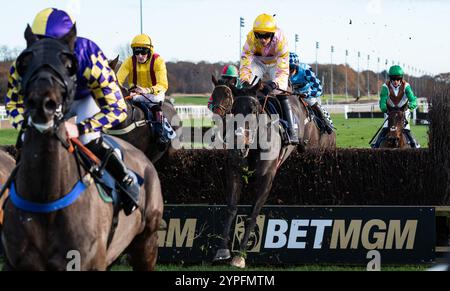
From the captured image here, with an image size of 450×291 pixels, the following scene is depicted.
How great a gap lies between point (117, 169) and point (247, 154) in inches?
157

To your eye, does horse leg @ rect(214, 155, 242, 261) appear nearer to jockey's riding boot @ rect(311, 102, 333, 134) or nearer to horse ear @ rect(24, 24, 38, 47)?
jockey's riding boot @ rect(311, 102, 333, 134)

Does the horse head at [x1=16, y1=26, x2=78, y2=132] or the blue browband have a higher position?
the horse head at [x1=16, y1=26, x2=78, y2=132]

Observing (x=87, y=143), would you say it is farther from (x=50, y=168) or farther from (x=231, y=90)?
(x=231, y=90)

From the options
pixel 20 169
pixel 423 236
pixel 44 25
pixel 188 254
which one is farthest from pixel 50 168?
pixel 423 236

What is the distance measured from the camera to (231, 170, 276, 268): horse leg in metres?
9.06

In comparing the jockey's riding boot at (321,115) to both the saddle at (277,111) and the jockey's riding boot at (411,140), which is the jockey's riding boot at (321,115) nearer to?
the jockey's riding boot at (411,140)

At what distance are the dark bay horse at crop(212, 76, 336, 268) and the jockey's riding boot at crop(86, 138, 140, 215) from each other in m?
3.59

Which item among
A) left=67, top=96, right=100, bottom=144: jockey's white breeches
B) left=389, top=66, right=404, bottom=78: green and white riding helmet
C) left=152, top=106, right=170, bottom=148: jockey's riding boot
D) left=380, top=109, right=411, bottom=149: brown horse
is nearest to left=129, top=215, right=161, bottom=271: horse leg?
left=67, top=96, right=100, bottom=144: jockey's white breeches

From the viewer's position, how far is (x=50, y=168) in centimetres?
479

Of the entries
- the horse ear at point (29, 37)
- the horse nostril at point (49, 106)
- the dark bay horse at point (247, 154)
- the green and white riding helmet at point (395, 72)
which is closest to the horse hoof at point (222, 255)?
the dark bay horse at point (247, 154)

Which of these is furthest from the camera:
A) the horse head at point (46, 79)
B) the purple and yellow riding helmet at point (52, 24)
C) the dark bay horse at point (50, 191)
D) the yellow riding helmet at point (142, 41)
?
the yellow riding helmet at point (142, 41)

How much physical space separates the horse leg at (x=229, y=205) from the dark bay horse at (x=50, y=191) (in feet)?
13.3

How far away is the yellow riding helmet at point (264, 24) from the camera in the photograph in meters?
10.3

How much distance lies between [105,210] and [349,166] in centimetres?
535
